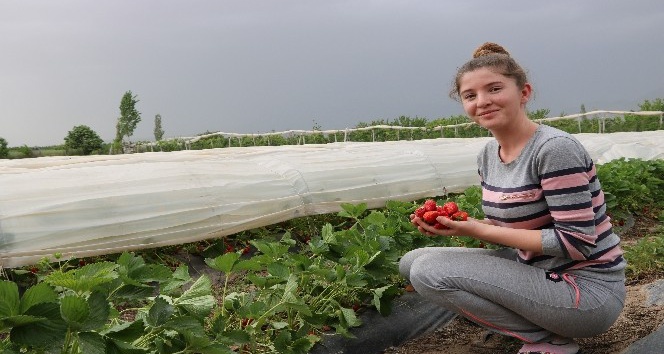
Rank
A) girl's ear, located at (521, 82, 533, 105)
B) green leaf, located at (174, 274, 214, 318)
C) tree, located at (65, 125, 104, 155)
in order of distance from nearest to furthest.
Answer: green leaf, located at (174, 274, 214, 318)
girl's ear, located at (521, 82, 533, 105)
tree, located at (65, 125, 104, 155)

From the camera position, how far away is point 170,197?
179 inches

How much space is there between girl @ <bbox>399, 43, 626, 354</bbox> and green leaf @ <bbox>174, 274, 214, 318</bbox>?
2.85 ft

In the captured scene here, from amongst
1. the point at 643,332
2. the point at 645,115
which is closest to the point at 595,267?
the point at 643,332

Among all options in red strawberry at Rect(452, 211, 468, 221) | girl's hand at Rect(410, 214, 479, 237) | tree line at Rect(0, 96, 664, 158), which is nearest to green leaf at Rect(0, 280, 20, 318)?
girl's hand at Rect(410, 214, 479, 237)

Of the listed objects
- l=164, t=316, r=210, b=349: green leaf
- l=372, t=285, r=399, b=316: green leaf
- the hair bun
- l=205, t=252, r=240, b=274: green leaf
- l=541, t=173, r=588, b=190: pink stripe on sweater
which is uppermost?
the hair bun

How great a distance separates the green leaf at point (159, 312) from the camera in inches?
75.4

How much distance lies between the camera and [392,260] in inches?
129

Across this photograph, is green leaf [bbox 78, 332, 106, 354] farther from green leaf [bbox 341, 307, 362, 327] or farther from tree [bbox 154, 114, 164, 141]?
tree [bbox 154, 114, 164, 141]

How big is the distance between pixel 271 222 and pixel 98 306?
330 centimetres

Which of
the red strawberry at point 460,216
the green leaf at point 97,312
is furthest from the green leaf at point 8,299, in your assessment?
the red strawberry at point 460,216

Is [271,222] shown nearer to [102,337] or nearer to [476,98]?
[476,98]

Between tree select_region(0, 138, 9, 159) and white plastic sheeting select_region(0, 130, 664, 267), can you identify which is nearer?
white plastic sheeting select_region(0, 130, 664, 267)

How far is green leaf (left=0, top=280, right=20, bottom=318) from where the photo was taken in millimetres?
1558

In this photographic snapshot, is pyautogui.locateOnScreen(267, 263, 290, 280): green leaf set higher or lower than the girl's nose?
lower
